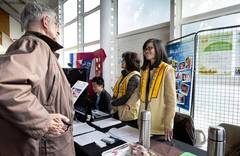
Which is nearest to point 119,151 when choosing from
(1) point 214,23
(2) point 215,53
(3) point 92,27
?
(2) point 215,53

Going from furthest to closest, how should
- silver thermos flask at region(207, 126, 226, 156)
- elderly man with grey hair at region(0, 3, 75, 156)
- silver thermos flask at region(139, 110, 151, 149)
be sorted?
1. silver thermos flask at region(139, 110, 151, 149)
2. elderly man with grey hair at region(0, 3, 75, 156)
3. silver thermos flask at region(207, 126, 226, 156)

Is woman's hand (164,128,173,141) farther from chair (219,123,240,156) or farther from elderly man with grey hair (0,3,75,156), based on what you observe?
elderly man with grey hair (0,3,75,156)

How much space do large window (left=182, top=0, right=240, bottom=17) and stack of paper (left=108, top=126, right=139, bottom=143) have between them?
1.66 m

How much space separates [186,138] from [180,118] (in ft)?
0.60

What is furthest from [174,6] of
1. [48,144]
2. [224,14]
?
[48,144]

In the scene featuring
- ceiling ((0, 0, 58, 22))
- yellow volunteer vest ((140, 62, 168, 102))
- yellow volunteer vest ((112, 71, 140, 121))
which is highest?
ceiling ((0, 0, 58, 22))

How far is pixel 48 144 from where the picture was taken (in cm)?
99

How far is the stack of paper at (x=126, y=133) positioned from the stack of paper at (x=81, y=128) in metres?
0.20

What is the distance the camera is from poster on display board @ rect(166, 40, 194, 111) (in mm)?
2196

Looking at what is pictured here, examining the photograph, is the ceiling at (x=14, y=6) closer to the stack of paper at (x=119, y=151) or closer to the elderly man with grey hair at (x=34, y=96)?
the elderly man with grey hair at (x=34, y=96)

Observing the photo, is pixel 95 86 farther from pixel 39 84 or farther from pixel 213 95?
pixel 39 84

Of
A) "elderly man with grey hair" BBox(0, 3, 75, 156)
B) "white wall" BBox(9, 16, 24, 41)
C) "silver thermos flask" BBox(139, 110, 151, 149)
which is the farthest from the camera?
"white wall" BBox(9, 16, 24, 41)

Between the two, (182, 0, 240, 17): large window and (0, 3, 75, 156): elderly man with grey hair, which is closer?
(0, 3, 75, 156): elderly man with grey hair

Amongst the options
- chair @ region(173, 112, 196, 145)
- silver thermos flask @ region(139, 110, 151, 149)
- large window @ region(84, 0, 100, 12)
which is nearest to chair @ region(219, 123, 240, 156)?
chair @ region(173, 112, 196, 145)
